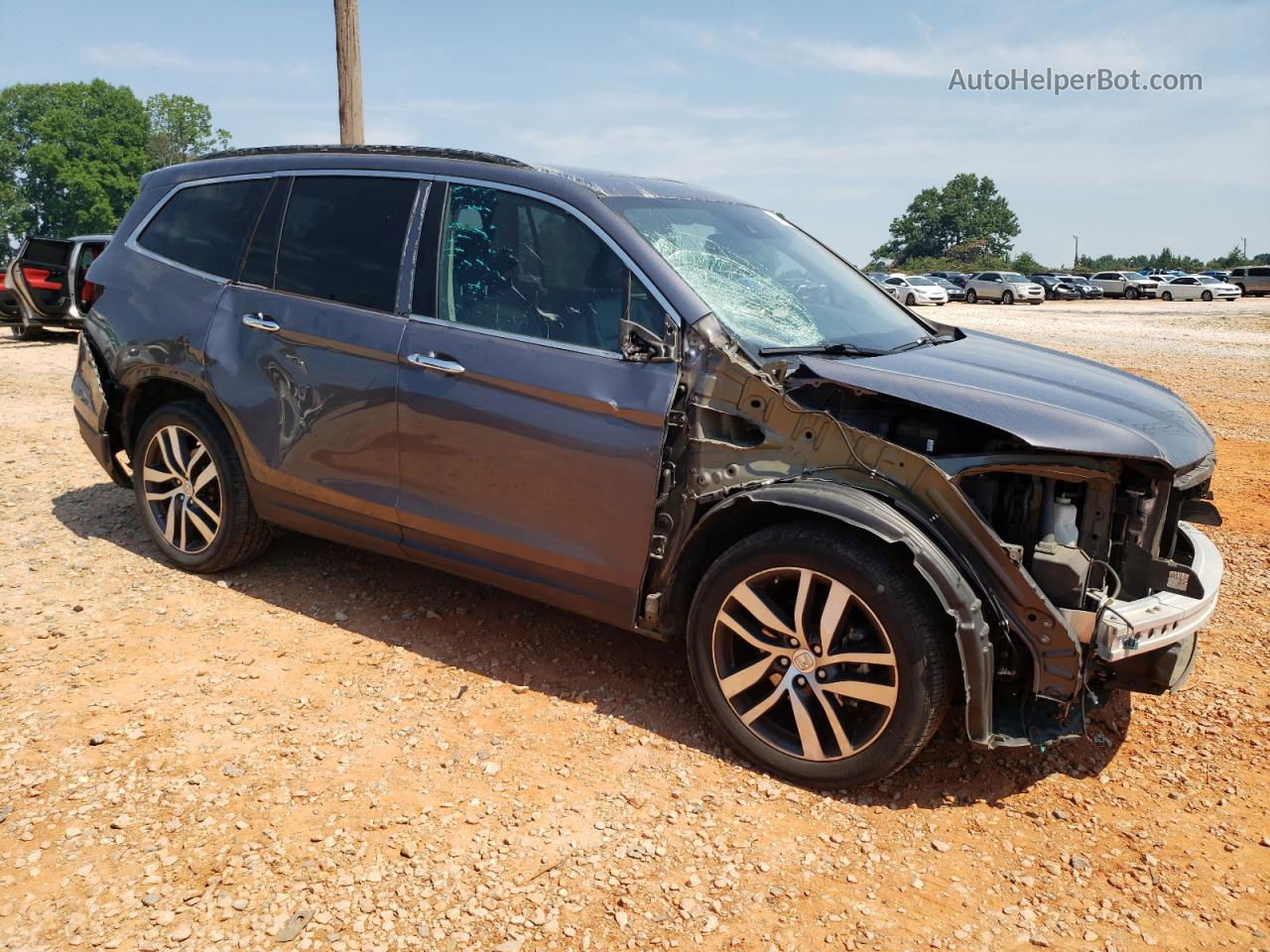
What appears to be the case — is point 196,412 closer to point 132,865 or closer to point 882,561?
point 132,865

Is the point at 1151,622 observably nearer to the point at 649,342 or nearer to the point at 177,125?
the point at 649,342

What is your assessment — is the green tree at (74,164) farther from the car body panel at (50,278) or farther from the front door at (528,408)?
the front door at (528,408)

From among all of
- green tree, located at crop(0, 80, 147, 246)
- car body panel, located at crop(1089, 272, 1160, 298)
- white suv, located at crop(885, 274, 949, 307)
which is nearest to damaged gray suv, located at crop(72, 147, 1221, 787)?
white suv, located at crop(885, 274, 949, 307)

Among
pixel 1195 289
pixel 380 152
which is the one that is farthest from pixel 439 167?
pixel 1195 289

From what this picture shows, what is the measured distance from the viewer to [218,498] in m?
4.79

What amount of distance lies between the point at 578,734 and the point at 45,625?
2524 millimetres

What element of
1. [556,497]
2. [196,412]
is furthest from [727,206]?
[196,412]

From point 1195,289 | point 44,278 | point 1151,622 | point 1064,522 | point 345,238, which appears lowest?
point 1151,622

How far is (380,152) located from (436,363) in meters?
1.14

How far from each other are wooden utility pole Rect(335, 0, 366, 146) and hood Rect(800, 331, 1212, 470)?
703cm

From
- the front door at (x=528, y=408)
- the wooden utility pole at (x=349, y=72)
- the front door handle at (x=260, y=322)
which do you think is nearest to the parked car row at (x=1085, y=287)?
the wooden utility pole at (x=349, y=72)

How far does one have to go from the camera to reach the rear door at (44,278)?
1590cm

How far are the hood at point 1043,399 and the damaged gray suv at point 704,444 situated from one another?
0.05 ft

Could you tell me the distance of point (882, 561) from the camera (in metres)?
3.07
